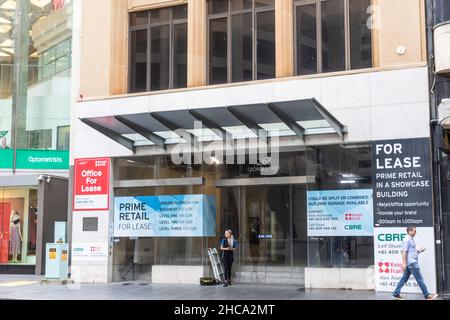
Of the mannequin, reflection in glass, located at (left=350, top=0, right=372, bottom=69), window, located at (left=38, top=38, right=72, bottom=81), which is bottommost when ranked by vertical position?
the mannequin

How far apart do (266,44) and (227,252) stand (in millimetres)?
6478

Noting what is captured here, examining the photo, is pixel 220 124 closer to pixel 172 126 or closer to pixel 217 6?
pixel 172 126

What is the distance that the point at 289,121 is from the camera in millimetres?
16688

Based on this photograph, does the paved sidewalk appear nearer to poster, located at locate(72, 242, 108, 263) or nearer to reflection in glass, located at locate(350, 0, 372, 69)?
poster, located at locate(72, 242, 108, 263)

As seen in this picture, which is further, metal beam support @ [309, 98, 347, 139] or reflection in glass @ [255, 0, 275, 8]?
reflection in glass @ [255, 0, 275, 8]

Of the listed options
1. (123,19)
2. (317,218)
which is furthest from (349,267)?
(123,19)

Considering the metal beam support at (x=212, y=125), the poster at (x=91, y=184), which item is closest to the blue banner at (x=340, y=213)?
the metal beam support at (x=212, y=125)

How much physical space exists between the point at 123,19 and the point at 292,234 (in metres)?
9.17

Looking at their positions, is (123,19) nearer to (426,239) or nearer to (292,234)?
(292,234)

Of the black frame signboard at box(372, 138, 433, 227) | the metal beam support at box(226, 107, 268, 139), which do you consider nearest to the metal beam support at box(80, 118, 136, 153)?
the metal beam support at box(226, 107, 268, 139)

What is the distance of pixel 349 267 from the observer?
16812 millimetres

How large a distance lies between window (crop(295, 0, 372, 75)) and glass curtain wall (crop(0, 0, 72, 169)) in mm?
12825

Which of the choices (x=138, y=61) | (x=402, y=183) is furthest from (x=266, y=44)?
(x=402, y=183)

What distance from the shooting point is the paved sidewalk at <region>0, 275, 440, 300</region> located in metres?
15.5
